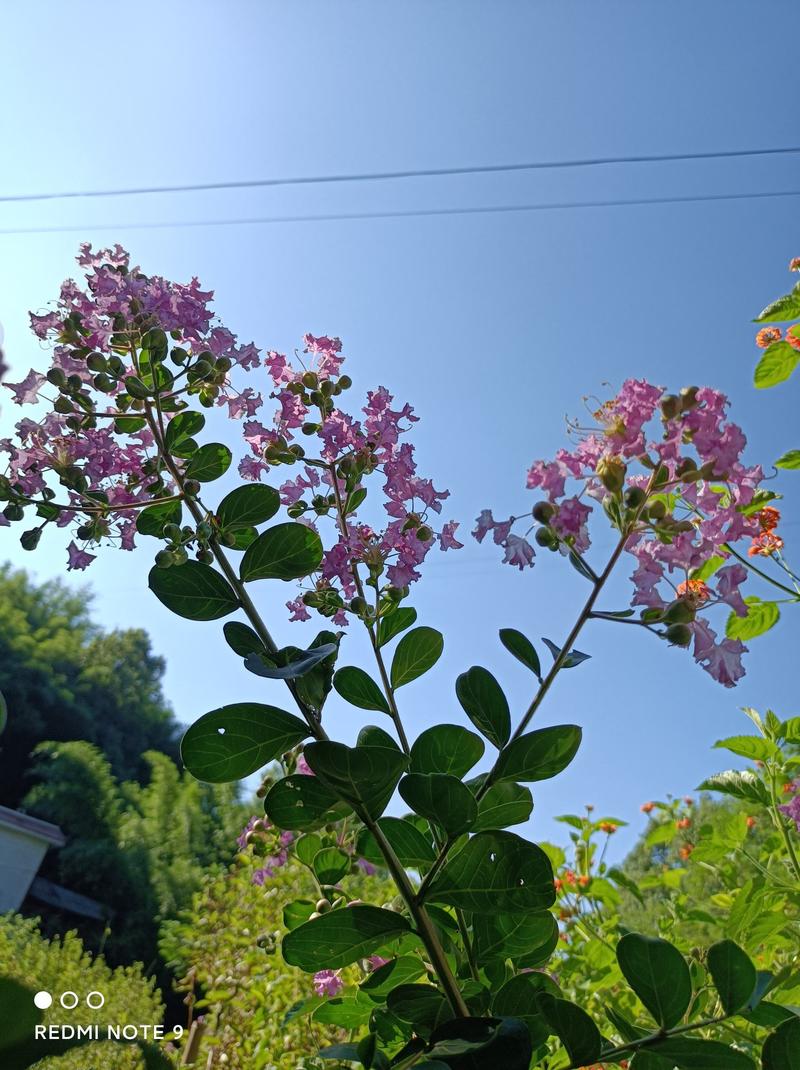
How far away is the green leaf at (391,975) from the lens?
634mm

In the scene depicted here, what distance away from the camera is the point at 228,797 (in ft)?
48.1

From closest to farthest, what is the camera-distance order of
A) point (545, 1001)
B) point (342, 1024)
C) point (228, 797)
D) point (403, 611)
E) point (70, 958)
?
point (545, 1001) → point (342, 1024) → point (403, 611) → point (70, 958) → point (228, 797)

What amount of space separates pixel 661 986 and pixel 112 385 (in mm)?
670

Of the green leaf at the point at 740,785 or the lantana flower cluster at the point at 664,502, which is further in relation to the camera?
the green leaf at the point at 740,785

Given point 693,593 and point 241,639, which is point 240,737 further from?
point 693,593

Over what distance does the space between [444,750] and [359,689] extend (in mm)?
94

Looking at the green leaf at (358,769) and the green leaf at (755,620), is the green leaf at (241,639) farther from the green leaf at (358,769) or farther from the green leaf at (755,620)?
the green leaf at (755,620)

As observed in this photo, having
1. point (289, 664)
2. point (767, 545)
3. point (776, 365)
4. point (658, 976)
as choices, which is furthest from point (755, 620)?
point (289, 664)

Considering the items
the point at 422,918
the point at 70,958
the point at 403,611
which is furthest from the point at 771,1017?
the point at 70,958

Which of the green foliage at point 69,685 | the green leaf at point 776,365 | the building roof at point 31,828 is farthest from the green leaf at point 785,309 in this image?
the green foliage at point 69,685

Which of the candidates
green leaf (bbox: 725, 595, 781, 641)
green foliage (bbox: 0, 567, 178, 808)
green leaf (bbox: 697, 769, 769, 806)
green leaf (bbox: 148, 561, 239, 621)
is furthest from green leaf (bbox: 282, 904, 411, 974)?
green foliage (bbox: 0, 567, 178, 808)

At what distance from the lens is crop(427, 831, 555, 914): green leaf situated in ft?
1.77

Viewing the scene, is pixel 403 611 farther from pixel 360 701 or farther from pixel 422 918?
pixel 422 918

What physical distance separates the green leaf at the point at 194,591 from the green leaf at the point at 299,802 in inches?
6.0
